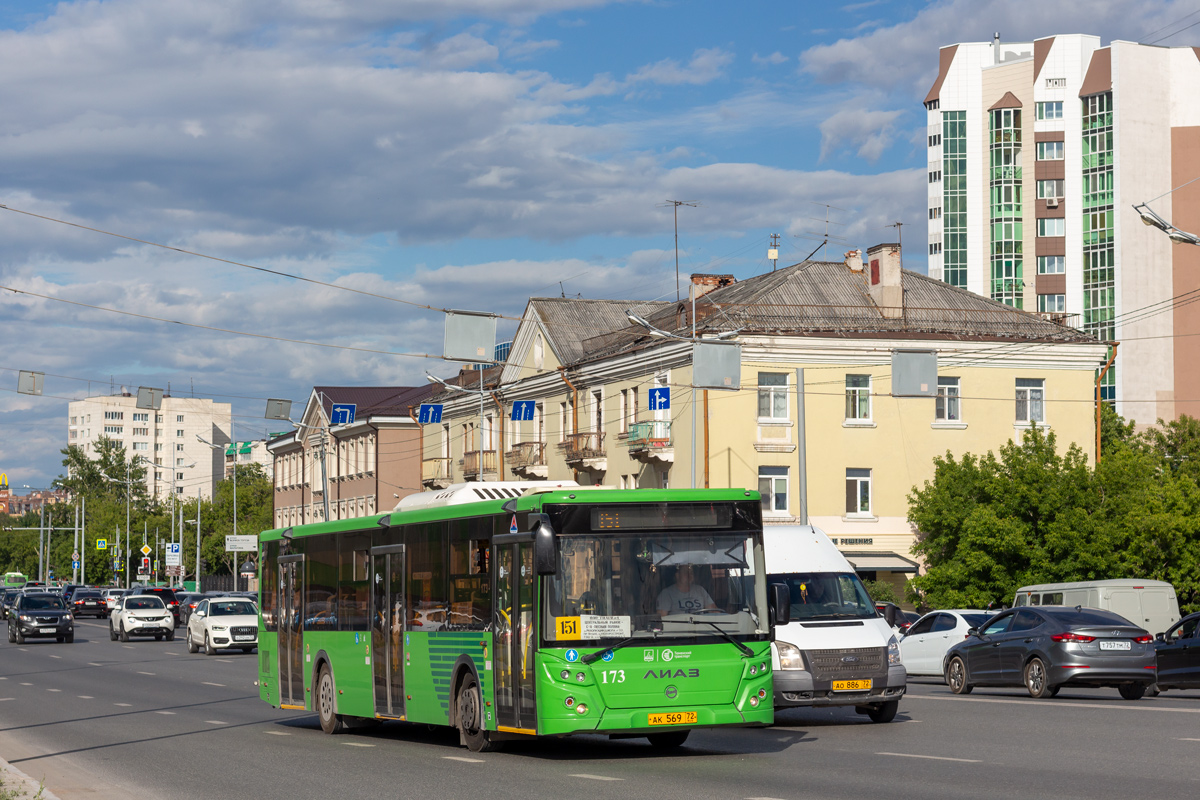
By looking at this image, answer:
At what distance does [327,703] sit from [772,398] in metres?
34.9

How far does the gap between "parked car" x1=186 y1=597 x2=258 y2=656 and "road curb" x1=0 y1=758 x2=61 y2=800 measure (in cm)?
2867

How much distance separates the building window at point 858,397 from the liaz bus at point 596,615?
127 feet

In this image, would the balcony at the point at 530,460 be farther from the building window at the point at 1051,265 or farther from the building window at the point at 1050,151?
the building window at the point at 1050,151

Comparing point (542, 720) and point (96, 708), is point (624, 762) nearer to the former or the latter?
point (542, 720)

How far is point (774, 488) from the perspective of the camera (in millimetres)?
52438

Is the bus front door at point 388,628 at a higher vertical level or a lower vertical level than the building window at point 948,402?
lower

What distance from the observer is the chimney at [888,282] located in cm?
5644

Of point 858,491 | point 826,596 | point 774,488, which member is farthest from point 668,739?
point 858,491

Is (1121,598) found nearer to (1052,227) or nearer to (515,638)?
(515,638)

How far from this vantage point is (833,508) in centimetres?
5312

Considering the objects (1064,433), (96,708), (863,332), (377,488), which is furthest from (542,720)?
(377,488)

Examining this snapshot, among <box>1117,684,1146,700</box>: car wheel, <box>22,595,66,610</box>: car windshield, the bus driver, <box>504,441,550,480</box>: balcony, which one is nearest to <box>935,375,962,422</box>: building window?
<box>504,441,550,480</box>: balcony

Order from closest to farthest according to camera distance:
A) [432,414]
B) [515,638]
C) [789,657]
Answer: [515,638], [789,657], [432,414]

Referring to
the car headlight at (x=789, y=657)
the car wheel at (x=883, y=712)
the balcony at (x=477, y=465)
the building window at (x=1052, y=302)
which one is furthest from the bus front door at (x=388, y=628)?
the building window at (x=1052, y=302)
